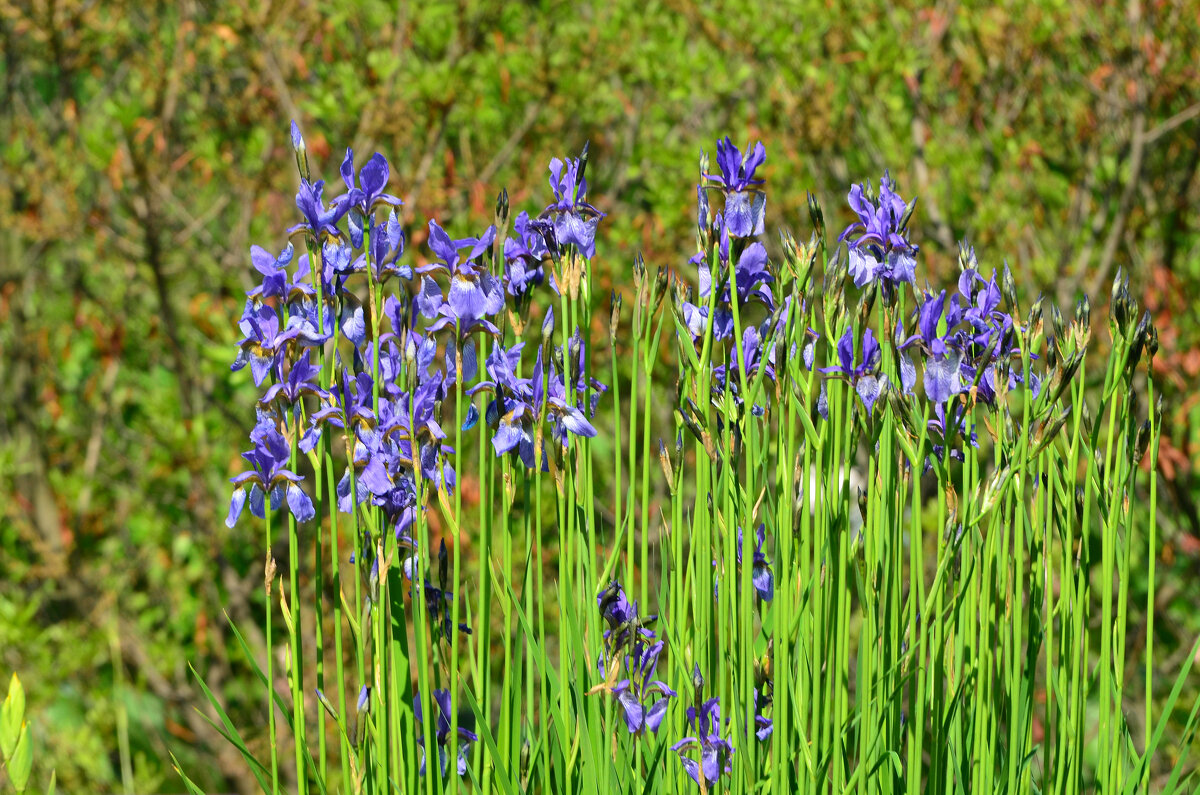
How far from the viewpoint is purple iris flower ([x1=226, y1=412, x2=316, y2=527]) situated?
52.4 inches

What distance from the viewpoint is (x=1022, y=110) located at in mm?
4348

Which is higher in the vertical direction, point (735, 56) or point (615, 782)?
point (735, 56)

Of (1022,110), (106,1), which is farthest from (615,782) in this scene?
(106,1)

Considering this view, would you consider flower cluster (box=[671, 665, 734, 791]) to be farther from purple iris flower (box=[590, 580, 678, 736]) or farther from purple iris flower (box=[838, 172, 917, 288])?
purple iris flower (box=[838, 172, 917, 288])

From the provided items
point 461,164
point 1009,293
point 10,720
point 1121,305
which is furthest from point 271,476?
point 461,164

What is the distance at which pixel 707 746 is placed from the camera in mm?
1415

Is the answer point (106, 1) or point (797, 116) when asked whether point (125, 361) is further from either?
point (797, 116)

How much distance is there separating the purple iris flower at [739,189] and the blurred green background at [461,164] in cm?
242

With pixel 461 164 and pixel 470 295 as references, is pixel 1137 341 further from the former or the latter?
pixel 461 164

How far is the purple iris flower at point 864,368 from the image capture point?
55.2 inches

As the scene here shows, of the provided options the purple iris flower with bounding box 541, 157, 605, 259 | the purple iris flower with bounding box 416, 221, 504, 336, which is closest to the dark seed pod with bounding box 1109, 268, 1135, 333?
the purple iris flower with bounding box 541, 157, 605, 259

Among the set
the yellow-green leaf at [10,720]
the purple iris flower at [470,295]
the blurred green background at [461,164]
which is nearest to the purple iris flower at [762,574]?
the purple iris flower at [470,295]

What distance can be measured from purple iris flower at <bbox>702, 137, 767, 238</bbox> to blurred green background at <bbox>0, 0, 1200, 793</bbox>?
2417 millimetres

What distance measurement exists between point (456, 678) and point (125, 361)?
391 centimetres
